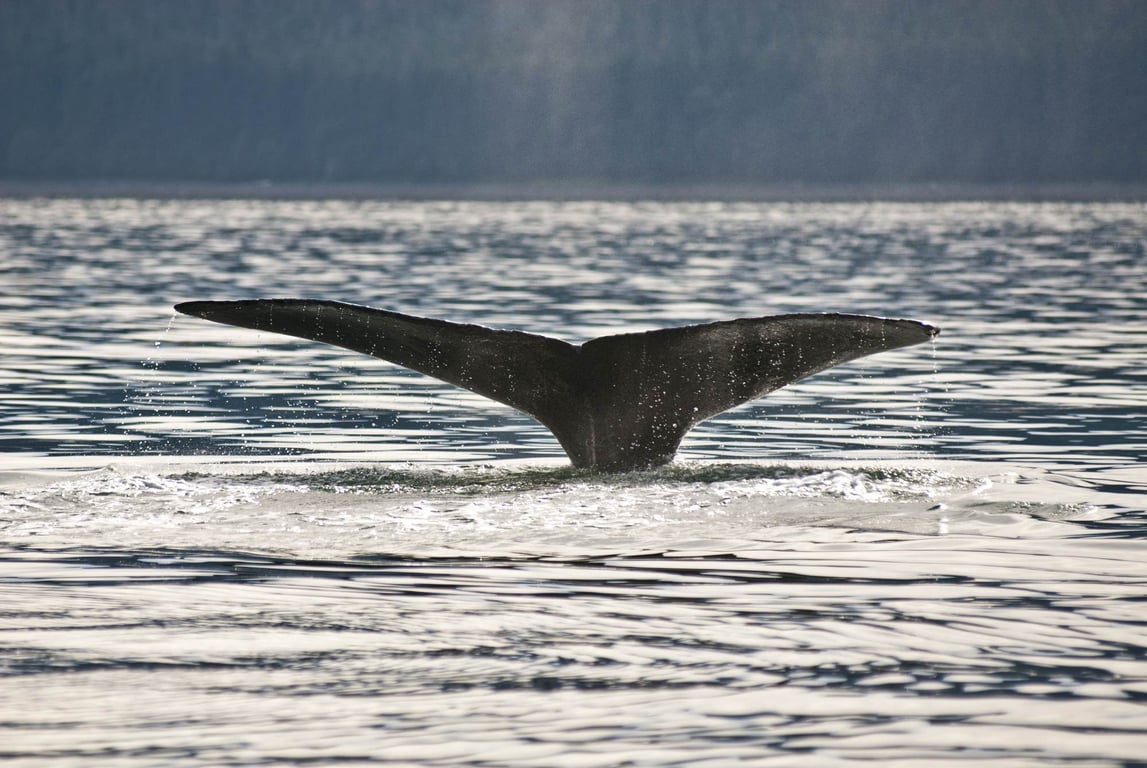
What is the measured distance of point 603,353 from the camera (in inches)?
437

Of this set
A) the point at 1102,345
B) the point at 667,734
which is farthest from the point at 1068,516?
the point at 1102,345

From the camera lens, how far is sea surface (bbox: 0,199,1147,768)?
264 inches

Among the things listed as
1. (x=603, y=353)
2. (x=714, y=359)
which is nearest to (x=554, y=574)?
(x=603, y=353)

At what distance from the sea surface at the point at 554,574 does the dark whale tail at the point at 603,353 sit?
580 millimetres

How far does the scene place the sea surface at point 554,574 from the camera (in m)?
6.71

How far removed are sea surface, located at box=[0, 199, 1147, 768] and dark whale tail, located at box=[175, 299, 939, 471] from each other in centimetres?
58

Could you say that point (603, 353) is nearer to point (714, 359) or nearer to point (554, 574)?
point (714, 359)

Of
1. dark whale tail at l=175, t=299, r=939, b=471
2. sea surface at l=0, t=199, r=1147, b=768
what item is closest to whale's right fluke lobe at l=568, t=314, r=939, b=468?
dark whale tail at l=175, t=299, r=939, b=471

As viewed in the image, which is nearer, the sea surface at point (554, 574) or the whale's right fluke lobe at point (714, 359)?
the sea surface at point (554, 574)

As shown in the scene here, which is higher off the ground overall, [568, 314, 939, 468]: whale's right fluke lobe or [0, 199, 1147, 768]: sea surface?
[568, 314, 939, 468]: whale's right fluke lobe

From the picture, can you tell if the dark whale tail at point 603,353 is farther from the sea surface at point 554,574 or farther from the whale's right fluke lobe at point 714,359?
the sea surface at point 554,574

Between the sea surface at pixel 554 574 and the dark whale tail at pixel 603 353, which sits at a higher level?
the dark whale tail at pixel 603 353

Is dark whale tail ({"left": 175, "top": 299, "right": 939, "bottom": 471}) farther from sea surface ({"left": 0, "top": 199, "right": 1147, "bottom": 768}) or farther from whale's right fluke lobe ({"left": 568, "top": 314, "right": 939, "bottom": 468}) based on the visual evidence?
sea surface ({"left": 0, "top": 199, "right": 1147, "bottom": 768})

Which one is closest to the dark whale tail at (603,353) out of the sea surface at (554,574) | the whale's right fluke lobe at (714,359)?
the whale's right fluke lobe at (714,359)
